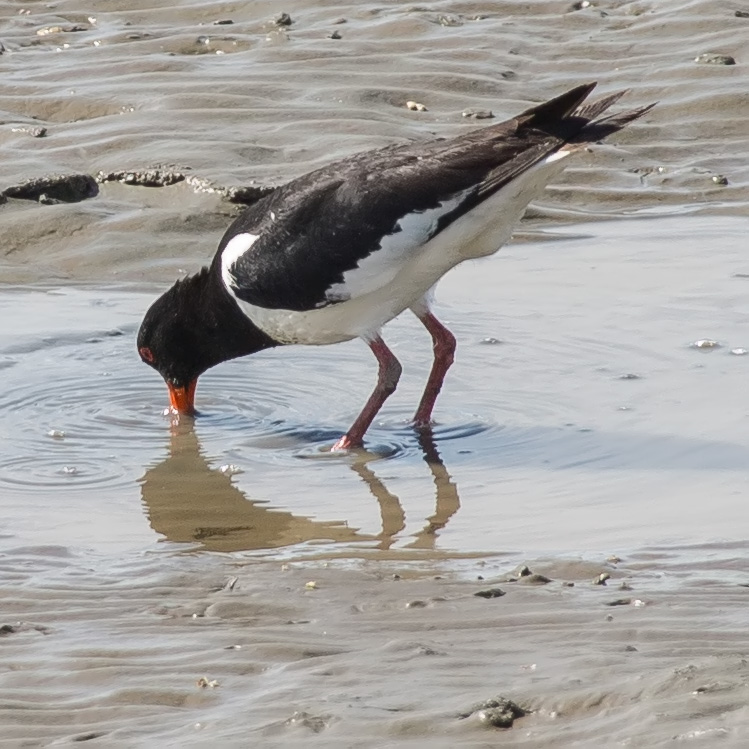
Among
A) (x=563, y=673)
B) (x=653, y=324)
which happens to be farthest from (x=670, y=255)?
(x=563, y=673)

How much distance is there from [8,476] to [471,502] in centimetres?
175

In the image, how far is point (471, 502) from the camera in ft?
17.6

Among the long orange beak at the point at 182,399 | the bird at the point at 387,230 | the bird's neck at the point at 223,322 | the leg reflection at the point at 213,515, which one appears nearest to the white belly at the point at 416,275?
the bird at the point at 387,230

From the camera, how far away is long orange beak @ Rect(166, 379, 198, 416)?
6621 millimetres

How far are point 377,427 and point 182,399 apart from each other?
0.88 meters

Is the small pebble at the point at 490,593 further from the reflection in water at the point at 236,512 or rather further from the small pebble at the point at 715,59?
the small pebble at the point at 715,59

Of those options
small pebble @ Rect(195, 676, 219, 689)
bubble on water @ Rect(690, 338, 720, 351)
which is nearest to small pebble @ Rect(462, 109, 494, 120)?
bubble on water @ Rect(690, 338, 720, 351)

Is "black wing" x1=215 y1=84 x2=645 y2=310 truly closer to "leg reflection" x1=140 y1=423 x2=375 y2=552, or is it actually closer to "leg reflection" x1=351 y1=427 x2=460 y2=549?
"leg reflection" x1=351 y1=427 x2=460 y2=549

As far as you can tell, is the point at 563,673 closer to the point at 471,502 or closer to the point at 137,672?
the point at 137,672

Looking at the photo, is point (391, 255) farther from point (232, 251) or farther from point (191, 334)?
point (191, 334)

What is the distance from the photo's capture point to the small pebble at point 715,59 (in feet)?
34.0

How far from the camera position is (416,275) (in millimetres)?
6199

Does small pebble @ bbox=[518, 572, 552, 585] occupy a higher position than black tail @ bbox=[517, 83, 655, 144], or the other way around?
black tail @ bbox=[517, 83, 655, 144]

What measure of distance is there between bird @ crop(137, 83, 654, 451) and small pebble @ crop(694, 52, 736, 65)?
443 cm
